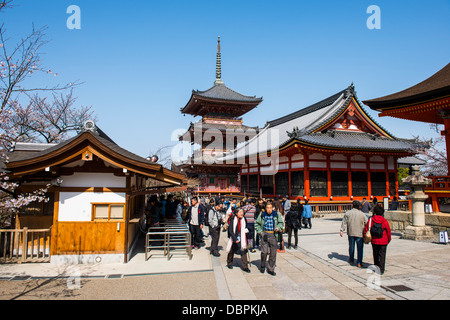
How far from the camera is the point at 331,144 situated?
19.5 m

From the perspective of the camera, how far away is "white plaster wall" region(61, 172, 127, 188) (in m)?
8.35

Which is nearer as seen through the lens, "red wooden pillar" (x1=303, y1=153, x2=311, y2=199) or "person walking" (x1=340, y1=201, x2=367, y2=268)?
"person walking" (x1=340, y1=201, x2=367, y2=268)

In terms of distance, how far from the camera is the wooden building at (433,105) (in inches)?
461

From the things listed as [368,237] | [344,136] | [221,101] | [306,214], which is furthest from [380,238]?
[221,101]

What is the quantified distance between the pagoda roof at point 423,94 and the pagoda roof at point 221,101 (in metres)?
26.6

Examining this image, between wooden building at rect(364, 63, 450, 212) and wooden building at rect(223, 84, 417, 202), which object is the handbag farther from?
wooden building at rect(223, 84, 417, 202)

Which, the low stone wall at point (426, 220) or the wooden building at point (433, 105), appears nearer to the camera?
the low stone wall at point (426, 220)

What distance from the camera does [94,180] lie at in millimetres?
8469

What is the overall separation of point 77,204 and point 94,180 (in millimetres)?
833

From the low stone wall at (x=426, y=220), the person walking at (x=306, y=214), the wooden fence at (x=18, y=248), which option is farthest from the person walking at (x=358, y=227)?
the wooden fence at (x=18, y=248)

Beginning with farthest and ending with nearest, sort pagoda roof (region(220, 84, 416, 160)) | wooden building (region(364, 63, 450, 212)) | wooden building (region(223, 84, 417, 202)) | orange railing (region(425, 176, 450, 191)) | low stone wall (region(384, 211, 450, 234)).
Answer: wooden building (region(223, 84, 417, 202)) < pagoda roof (region(220, 84, 416, 160)) < orange railing (region(425, 176, 450, 191)) < wooden building (region(364, 63, 450, 212)) < low stone wall (region(384, 211, 450, 234))

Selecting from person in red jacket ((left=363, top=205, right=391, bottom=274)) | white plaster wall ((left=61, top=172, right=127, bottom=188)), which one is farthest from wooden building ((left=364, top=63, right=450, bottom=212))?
white plaster wall ((left=61, top=172, right=127, bottom=188))

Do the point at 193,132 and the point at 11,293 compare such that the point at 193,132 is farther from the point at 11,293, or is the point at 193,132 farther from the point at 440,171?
the point at 11,293

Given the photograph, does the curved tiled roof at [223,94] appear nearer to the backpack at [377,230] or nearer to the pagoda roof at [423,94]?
the pagoda roof at [423,94]
